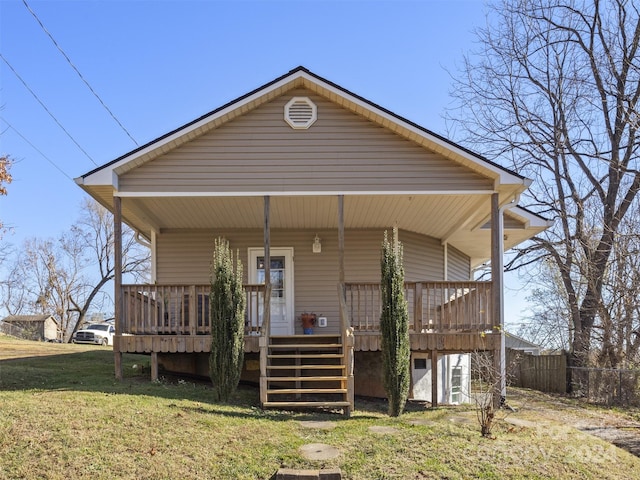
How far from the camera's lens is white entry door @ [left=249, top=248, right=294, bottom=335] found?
1384 cm

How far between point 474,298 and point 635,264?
18.3 ft

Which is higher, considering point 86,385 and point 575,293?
point 575,293

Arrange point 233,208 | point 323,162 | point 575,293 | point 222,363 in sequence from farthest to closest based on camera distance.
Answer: point 575,293, point 233,208, point 323,162, point 222,363

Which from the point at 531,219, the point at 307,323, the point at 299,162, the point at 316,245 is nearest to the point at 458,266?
the point at 531,219

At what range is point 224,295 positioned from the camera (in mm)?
9633

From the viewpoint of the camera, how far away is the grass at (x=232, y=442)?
20.5 feet

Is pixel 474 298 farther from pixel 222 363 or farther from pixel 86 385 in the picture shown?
pixel 86 385

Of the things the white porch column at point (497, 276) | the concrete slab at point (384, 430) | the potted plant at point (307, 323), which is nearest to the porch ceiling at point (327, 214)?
the white porch column at point (497, 276)

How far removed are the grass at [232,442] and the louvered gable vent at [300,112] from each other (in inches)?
197

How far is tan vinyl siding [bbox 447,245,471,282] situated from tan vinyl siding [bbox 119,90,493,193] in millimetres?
5530

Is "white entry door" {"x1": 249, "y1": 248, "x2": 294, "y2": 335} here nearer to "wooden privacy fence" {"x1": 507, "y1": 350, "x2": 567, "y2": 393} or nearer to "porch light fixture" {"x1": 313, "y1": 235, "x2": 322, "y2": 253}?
"porch light fixture" {"x1": 313, "y1": 235, "x2": 322, "y2": 253}

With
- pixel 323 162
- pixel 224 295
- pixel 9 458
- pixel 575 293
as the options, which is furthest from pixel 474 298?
pixel 575 293

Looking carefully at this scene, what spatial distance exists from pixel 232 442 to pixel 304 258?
7.30 m

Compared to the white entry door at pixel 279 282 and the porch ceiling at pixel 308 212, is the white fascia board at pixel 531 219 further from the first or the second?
the white entry door at pixel 279 282
